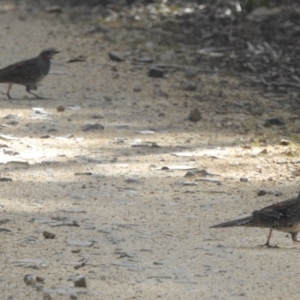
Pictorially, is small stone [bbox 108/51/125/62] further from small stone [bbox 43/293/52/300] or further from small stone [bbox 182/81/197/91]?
small stone [bbox 43/293/52/300]

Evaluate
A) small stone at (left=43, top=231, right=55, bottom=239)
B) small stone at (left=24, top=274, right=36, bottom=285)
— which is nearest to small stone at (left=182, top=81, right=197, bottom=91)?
small stone at (left=43, top=231, right=55, bottom=239)

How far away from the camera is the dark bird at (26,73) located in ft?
42.7

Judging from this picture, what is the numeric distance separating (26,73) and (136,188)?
458cm

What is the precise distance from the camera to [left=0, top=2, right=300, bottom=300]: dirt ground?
6.38 meters

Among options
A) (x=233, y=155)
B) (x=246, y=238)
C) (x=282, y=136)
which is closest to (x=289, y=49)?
(x=282, y=136)

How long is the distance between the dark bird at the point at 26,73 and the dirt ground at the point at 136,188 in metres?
0.22

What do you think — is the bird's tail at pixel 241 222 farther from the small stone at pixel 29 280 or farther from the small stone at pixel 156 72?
the small stone at pixel 156 72

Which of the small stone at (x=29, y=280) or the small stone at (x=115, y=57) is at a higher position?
the small stone at (x=29, y=280)

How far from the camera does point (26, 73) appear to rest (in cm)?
1312

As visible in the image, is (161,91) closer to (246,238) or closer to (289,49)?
(289,49)

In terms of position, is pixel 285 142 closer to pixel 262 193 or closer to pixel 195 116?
pixel 195 116

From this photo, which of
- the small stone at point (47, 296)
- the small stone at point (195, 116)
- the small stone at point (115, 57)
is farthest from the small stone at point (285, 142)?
the small stone at point (47, 296)

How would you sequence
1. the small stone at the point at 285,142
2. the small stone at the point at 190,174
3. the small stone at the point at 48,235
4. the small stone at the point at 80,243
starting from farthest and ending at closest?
the small stone at the point at 285,142 → the small stone at the point at 190,174 → the small stone at the point at 48,235 → the small stone at the point at 80,243

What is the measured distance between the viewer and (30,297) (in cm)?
586
